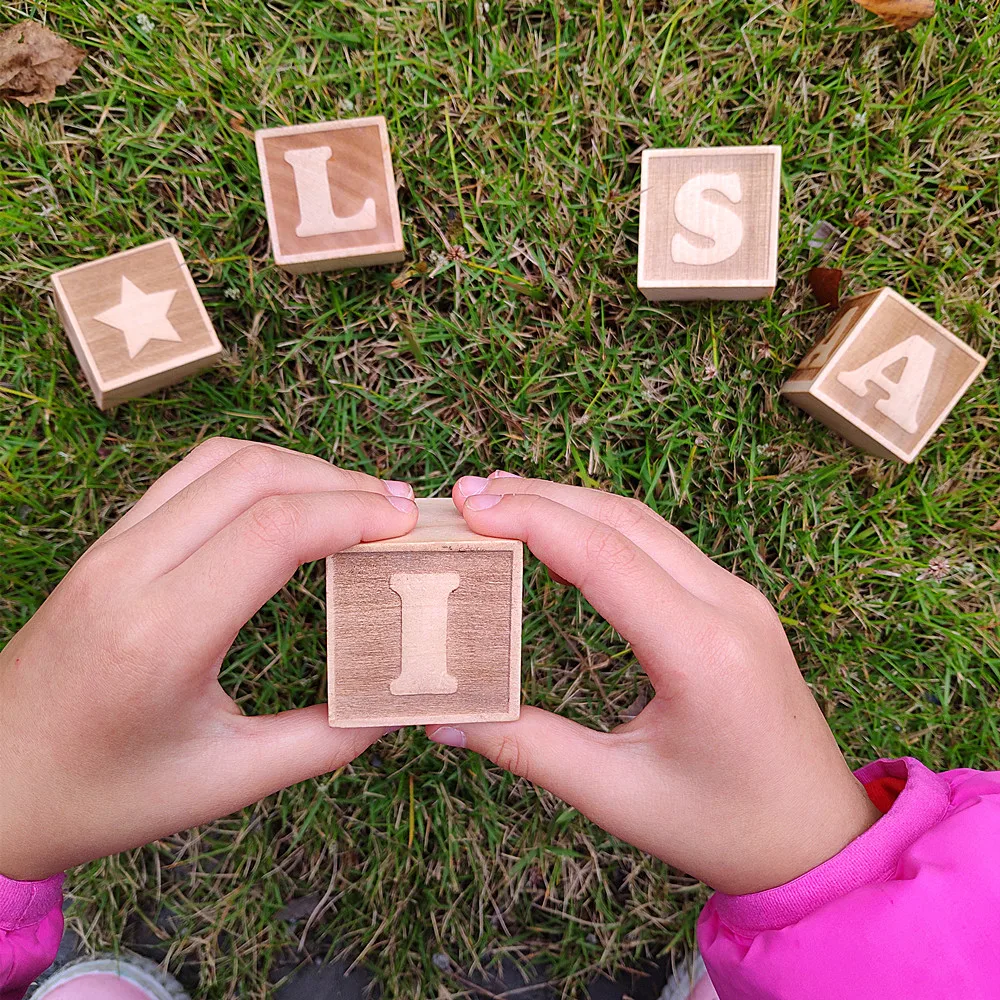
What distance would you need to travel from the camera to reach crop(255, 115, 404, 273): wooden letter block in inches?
82.0


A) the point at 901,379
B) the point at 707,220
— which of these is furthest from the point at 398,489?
the point at 901,379

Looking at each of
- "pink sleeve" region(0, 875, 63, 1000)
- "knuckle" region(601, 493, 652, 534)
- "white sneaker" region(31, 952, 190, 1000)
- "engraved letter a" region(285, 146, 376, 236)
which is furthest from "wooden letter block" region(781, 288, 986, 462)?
"white sneaker" region(31, 952, 190, 1000)

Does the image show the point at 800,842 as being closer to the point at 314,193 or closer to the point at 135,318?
the point at 314,193

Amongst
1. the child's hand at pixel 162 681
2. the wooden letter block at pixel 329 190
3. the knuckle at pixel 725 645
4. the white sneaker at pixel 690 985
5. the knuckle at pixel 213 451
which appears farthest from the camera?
the white sneaker at pixel 690 985

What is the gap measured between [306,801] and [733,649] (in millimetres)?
1369

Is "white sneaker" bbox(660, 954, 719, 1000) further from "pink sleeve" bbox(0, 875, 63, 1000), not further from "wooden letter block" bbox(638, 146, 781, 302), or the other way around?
"wooden letter block" bbox(638, 146, 781, 302)

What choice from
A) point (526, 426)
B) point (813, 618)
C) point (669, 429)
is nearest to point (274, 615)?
point (526, 426)

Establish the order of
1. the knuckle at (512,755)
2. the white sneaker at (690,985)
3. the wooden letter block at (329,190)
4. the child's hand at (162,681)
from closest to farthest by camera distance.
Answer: the child's hand at (162,681) → the knuckle at (512,755) → the wooden letter block at (329,190) → the white sneaker at (690,985)

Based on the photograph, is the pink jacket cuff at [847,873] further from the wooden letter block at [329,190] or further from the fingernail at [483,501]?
the wooden letter block at [329,190]

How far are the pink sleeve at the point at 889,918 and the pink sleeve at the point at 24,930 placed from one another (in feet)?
4.71

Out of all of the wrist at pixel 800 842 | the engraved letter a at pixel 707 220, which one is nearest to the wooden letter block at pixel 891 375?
the engraved letter a at pixel 707 220

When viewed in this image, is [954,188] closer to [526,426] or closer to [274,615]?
[526,426]

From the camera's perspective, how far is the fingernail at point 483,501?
1.60m

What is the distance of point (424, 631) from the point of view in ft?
5.04
